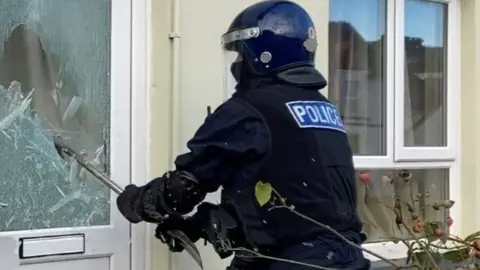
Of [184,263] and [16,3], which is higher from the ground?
[16,3]

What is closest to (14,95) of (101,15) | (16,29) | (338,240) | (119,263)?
(16,29)

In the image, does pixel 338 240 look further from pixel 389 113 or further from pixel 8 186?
pixel 389 113

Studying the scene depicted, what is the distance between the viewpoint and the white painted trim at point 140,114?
3.45 metres

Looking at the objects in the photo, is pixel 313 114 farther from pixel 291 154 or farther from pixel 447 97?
pixel 447 97

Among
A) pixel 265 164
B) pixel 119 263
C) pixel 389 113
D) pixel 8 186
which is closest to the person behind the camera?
pixel 265 164

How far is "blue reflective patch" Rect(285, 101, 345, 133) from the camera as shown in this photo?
284 cm

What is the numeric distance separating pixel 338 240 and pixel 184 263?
2.96 feet

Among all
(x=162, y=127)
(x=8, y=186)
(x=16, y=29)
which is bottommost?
(x=8, y=186)

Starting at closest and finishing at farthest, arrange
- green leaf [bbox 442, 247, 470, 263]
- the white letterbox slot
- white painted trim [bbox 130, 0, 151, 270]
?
green leaf [bbox 442, 247, 470, 263] → the white letterbox slot → white painted trim [bbox 130, 0, 151, 270]

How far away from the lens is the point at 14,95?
3219 mm

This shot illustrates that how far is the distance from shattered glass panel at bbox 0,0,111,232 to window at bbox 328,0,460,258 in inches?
54.8

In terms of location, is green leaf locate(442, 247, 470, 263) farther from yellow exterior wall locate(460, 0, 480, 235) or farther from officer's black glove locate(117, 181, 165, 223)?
yellow exterior wall locate(460, 0, 480, 235)

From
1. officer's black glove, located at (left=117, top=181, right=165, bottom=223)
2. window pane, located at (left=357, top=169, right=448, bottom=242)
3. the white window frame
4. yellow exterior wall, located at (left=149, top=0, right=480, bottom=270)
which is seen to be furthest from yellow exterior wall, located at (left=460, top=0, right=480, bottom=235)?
officer's black glove, located at (left=117, top=181, right=165, bottom=223)

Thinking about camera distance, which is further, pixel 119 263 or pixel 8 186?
pixel 119 263
